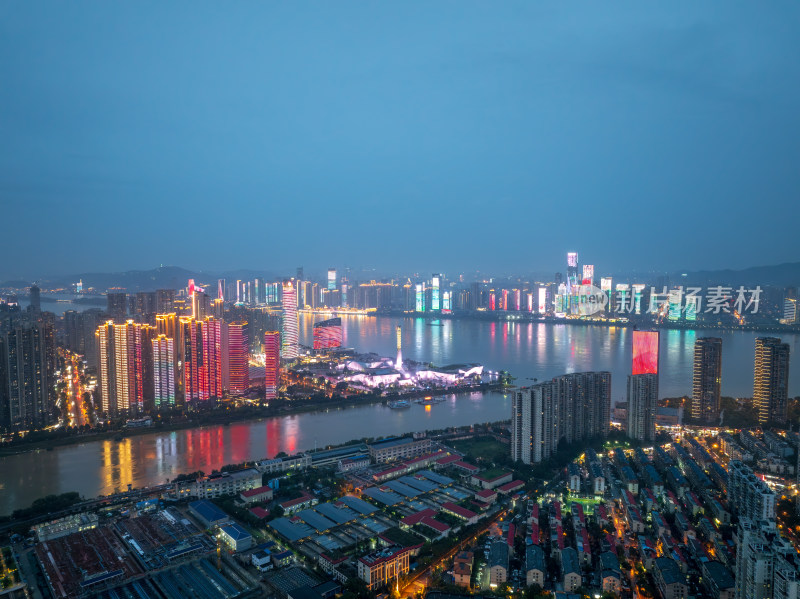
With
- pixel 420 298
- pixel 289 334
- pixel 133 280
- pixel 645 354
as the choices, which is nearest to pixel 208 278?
pixel 133 280

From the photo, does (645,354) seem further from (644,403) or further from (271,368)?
(271,368)

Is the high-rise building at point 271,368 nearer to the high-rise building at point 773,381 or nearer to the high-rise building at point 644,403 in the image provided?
the high-rise building at point 644,403

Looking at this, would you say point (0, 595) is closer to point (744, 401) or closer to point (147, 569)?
point (147, 569)

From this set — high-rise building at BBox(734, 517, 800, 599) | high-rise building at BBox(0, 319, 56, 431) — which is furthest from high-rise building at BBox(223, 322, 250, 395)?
high-rise building at BBox(734, 517, 800, 599)

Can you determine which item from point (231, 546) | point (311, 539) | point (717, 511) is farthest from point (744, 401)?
point (231, 546)

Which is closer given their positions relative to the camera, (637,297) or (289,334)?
(289,334)

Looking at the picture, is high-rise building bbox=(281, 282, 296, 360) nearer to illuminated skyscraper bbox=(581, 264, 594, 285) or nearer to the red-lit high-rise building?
the red-lit high-rise building
